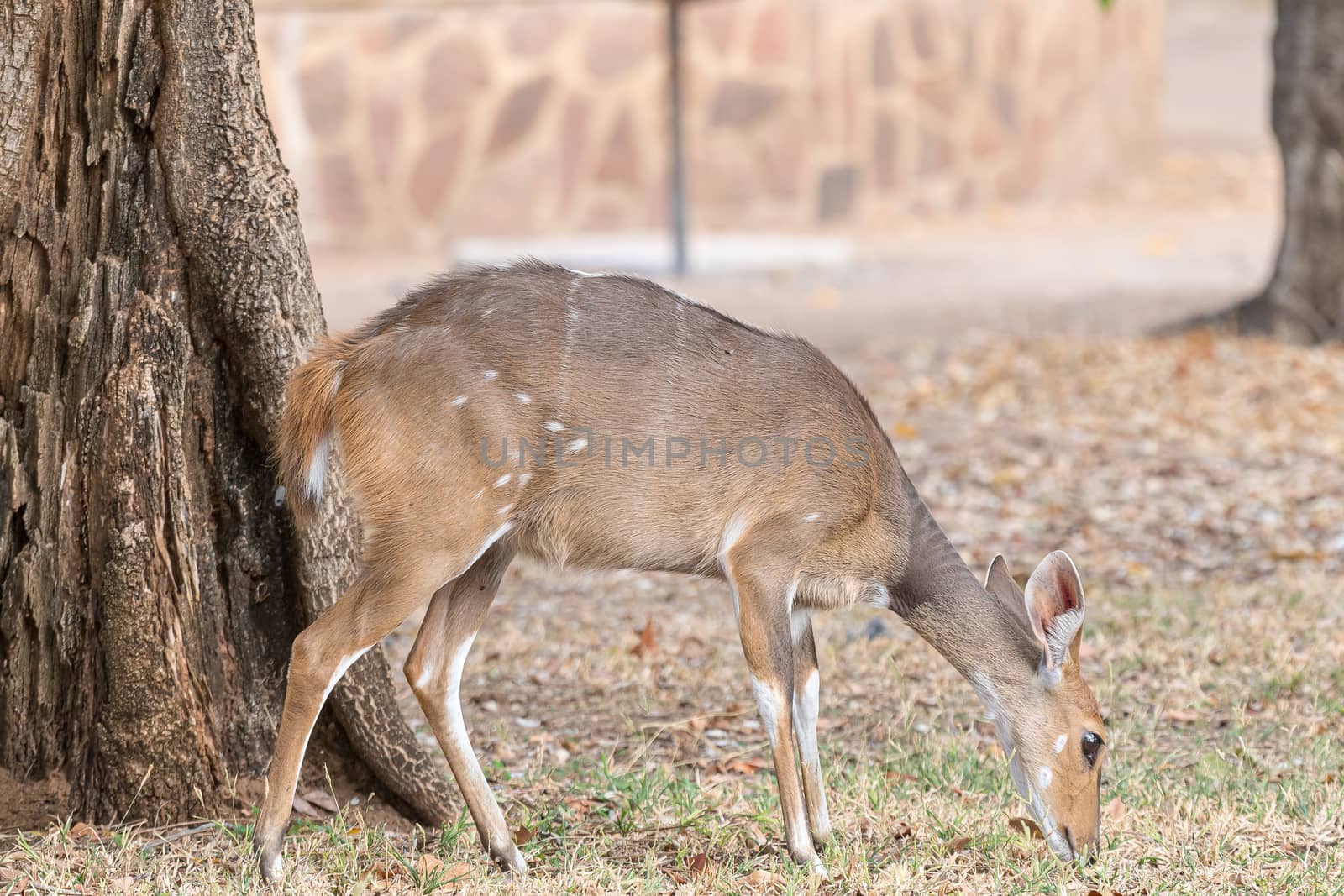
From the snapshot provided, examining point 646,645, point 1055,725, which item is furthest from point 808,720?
point 646,645

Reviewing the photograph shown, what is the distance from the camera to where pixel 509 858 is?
3.62 m

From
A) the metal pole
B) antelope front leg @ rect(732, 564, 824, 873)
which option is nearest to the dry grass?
antelope front leg @ rect(732, 564, 824, 873)

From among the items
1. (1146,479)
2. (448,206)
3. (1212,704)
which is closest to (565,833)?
(1212,704)

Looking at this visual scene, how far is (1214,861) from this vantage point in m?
3.60

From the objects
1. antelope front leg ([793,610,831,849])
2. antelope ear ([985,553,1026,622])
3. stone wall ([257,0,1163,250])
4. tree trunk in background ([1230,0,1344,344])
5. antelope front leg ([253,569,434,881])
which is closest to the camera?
antelope front leg ([253,569,434,881])

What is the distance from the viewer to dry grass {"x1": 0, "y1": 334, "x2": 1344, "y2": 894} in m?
3.52

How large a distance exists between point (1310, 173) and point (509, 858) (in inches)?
307

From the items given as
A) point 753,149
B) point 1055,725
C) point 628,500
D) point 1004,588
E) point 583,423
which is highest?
point 583,423

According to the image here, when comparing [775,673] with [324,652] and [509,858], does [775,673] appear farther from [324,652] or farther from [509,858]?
[324,652]

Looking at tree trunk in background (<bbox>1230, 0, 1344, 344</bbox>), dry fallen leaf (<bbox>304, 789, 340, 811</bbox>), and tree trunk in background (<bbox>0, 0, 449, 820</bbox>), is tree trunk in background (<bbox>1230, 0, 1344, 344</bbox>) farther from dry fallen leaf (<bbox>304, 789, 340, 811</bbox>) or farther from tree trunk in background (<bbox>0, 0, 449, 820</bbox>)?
dry fallen leaf (<bbox>304, 789, 340, 811</bbox>)

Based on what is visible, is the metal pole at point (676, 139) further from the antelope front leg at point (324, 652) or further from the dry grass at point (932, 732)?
the antelope front leg at point (324, 652)

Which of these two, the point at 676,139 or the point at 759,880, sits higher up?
the point at 676,139

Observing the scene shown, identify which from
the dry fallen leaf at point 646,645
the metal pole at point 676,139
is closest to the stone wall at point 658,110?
the metal pole at point 676,139

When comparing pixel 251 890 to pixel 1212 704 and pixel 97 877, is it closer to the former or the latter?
pixel 97 877
